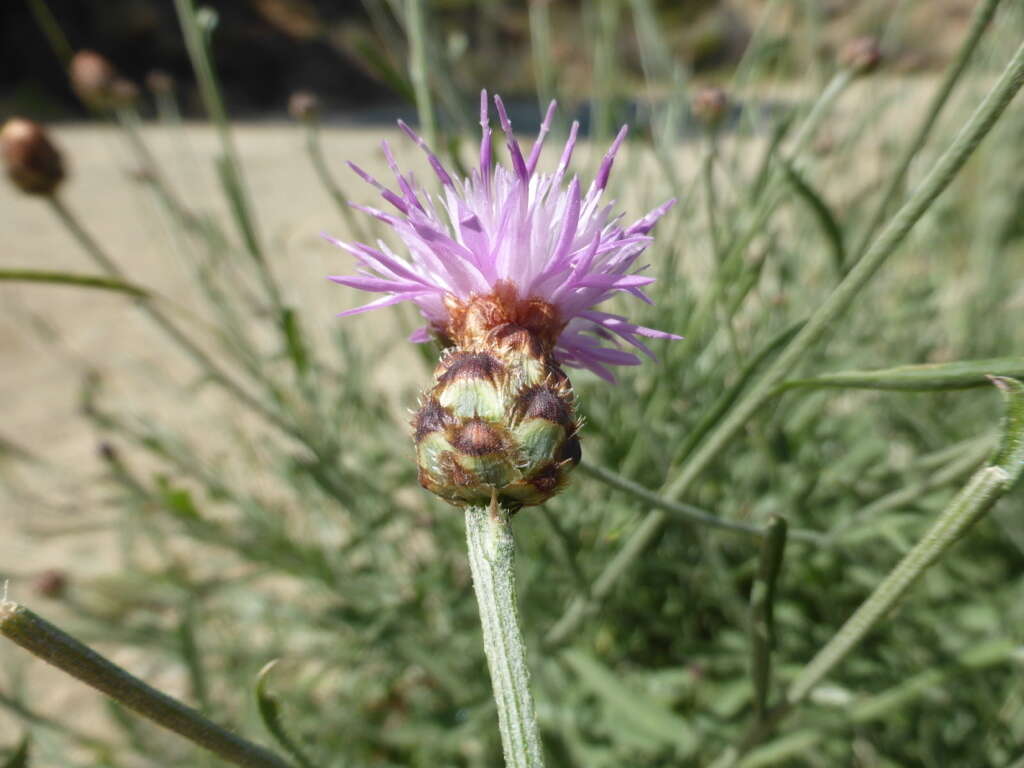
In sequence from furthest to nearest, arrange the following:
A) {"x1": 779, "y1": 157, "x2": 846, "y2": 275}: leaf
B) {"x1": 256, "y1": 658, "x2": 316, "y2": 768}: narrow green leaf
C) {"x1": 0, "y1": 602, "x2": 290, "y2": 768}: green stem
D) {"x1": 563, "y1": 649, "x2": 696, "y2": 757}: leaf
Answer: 1. {"x1": 563, "y1": 649, "x2": 696, "y2": 757}: leaf
2. {"x1": 779, "y1": 157, "x2": 846, "y2": 275}: leaf
3. {"x1": 256, "y1": 658, "x2": 316, "y2": 768}: narrow green leaf
4. {"x1": 0, "y1": 602, "x2": 290, "y2": 768}: green stem

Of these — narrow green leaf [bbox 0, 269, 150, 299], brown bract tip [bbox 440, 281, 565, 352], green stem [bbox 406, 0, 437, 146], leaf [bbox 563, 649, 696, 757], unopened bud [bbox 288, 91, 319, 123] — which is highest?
unopened bud [bbox 288, 91, 319, 123]

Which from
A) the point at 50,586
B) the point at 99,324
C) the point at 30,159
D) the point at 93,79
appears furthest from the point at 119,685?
the point at 99,324

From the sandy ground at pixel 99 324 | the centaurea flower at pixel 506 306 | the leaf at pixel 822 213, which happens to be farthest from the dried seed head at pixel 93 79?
the leaf at pixel 822 213

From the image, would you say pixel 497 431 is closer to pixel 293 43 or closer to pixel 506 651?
pixel 506 651

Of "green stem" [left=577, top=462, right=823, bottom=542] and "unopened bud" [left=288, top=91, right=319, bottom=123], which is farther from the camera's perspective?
"unopened bud" [left=288, top=91, right=319, bottom=123]

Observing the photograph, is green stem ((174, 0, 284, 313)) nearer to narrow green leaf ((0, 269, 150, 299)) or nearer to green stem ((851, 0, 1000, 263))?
narrow green leaf ((0, 269, 150, 299))

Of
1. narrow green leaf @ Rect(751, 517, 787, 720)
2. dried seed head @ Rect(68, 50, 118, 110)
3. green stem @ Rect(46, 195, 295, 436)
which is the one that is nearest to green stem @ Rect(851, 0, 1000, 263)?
narrow green leaf @ Rect(751, 517, 787, 720)

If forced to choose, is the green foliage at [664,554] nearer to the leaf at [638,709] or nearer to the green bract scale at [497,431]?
the leaf at [638,709]
